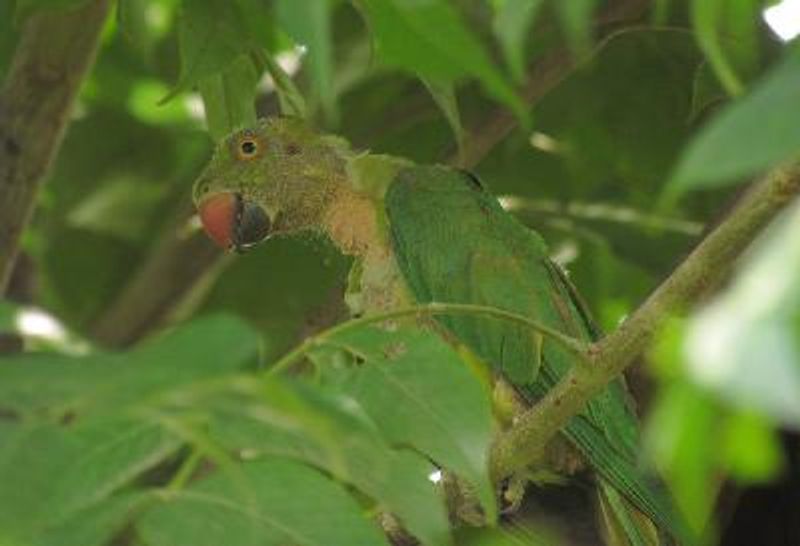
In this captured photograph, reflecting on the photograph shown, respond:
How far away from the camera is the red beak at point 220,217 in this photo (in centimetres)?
421

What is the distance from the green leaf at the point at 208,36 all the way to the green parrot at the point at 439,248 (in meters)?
0.75

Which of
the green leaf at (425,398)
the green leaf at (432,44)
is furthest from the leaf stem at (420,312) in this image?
the green leaf at (432,44)

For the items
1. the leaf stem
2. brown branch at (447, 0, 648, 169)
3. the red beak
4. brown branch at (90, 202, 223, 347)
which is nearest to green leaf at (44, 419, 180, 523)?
the leaf stem

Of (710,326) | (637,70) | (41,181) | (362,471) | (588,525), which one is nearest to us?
(710,326)

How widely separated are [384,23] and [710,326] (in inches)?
56.8

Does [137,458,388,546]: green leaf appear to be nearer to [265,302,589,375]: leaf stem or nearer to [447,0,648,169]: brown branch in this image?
[265,302,589,375]: leaf stem

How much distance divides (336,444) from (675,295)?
758 mm

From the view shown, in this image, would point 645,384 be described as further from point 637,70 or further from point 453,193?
point 637,70

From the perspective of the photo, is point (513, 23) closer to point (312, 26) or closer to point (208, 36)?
point (312, 26)

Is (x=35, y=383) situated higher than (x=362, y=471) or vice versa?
(x=35, y=383)

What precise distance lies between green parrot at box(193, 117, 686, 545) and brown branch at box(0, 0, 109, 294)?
39 centimetres

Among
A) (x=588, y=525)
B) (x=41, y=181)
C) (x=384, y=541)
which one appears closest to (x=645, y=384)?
(x=588, y=525)

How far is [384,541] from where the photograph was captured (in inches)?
89.7

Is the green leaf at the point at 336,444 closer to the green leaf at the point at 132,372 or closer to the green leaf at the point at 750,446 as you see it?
the green leaf at the point at 132,372
